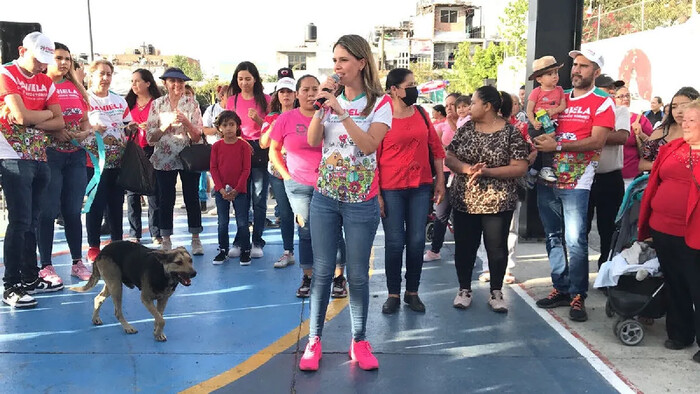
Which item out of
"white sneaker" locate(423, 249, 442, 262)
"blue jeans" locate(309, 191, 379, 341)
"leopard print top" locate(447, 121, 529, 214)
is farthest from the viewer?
"white sneaker" locate(423, 249, 442, 262)

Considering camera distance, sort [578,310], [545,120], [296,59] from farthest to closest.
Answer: [296,59] < [578,310] < [545,120]

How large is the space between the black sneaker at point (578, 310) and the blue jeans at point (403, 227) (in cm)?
132

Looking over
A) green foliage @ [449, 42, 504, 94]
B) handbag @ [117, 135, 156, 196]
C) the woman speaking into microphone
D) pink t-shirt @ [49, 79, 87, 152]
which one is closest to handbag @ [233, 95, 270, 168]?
handbag @ [117, 135, 156, 196]

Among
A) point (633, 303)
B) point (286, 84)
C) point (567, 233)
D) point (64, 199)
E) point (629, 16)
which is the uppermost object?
point (629, 16)

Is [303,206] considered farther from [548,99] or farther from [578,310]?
[578,310]

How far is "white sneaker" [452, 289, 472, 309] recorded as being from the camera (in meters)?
5.36

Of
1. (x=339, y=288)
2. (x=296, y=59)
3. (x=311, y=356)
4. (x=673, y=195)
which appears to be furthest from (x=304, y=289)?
(x=296, y=59)

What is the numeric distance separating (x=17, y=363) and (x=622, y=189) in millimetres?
5168

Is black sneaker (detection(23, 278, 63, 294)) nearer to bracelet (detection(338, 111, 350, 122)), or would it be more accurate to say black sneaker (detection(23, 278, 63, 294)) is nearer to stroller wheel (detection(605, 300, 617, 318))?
bracelet (detection(338, 111, 350, 122))

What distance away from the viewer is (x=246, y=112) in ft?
23.5

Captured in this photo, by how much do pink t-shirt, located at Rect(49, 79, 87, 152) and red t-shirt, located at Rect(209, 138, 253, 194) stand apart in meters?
1.39

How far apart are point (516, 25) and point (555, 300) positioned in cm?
3687

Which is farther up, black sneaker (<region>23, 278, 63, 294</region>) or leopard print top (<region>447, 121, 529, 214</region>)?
leopard print top (<region>447, 121, 529, 214</region>)

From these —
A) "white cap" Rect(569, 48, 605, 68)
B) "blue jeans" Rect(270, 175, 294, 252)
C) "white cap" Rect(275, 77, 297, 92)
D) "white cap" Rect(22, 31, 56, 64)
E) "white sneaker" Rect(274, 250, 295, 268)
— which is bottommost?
"white sneaker" Rect(274, 250, 295, 268)
